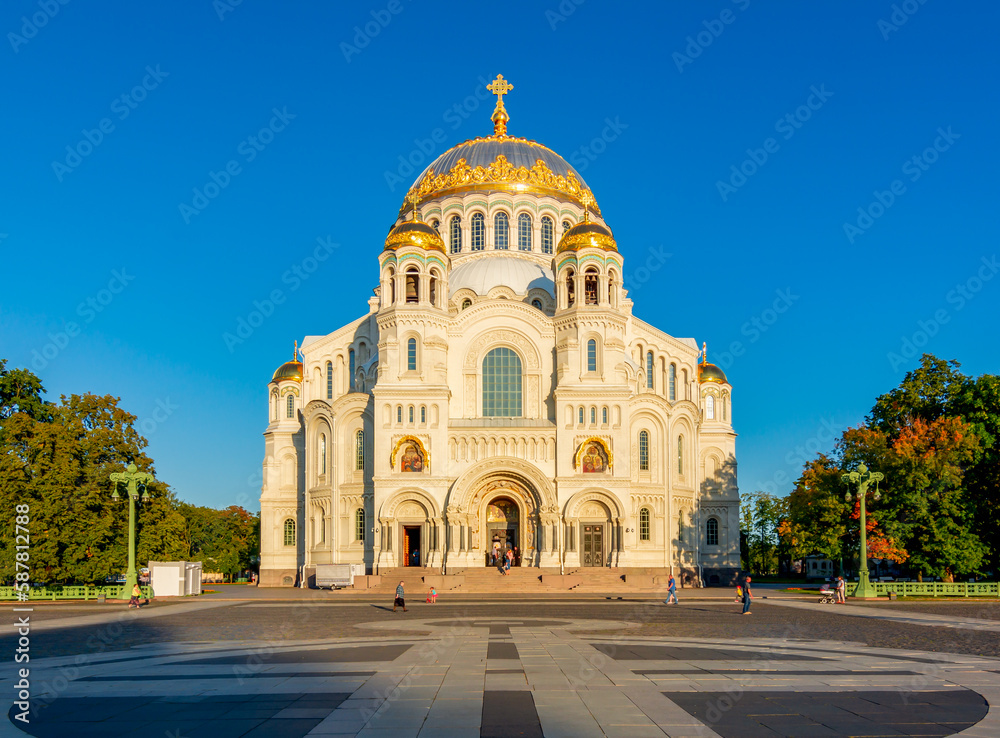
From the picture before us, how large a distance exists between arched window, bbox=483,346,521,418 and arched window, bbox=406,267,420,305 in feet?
19.0

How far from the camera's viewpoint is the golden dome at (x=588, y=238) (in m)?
58.1

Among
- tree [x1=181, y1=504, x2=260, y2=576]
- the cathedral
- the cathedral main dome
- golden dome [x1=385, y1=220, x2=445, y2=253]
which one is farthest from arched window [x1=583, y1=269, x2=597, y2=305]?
tree [x1=181, y1=504, x2=260, y2=576]

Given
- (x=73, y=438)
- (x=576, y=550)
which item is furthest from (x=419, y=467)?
(x=73, y=438)

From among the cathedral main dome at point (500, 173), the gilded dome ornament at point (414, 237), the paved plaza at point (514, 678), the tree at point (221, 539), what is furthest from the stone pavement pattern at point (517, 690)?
the tree at point (221, 539)

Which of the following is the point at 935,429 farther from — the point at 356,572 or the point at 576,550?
the point at 356,572

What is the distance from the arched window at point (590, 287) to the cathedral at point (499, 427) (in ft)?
0.50

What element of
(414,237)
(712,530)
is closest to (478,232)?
(414,237)

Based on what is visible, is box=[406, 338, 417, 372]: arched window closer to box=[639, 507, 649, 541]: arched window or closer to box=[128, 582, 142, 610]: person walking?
box=[639, 507, 649, 541]: arched window

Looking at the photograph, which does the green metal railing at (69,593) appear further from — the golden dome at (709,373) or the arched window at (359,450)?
the golden dome at (709,373)

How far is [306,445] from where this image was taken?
205ft

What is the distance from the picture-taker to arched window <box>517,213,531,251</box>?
68.4m

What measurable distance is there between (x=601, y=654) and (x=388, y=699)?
683 centimetres

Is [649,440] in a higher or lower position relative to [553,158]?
lower

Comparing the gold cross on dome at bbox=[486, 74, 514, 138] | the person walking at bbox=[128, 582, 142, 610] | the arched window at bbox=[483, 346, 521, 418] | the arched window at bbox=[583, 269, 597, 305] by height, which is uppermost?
the gold cross on dome at bbox=[486, 74, 514, 138]
